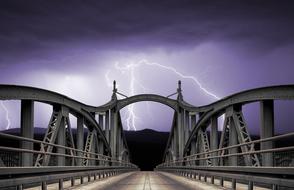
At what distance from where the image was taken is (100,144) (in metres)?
45.8

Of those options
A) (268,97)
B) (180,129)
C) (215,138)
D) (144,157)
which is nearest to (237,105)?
(268,97)

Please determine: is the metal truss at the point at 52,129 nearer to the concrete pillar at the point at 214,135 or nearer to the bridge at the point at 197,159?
the bridge at the point at 197,159

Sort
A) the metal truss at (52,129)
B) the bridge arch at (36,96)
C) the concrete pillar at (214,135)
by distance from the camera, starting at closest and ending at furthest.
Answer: the bridge arch at (36,96)
the metal truss at (52,129)
the concrete pillar at (214,135)

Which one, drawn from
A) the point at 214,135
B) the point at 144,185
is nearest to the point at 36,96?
the point at 144,185

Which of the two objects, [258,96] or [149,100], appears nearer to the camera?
[258,96]

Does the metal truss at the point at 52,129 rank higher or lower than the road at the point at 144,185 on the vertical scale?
higher

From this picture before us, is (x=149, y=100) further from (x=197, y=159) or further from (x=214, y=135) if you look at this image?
(x=197, y=159)

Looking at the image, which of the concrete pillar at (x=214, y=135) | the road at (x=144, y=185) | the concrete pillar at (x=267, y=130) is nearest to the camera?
the road at (x=144, y=185)

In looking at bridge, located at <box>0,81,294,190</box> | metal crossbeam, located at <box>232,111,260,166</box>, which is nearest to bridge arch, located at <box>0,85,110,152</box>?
bridge, located at <box>0,81,294,190</box>

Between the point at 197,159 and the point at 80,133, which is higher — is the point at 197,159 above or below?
below

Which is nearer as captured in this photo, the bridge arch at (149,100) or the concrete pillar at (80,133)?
the concrete pillar at (80,133)

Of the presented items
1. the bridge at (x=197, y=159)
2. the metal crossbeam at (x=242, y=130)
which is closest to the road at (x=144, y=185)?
the bridge at (x=197, y=159)

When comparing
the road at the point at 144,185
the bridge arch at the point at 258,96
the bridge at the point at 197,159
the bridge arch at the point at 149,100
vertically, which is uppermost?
the bridge arch at the point at 149,100

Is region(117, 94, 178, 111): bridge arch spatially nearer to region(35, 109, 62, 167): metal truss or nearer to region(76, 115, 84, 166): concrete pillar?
region(76, 115, 84, 166): concrete pillar
